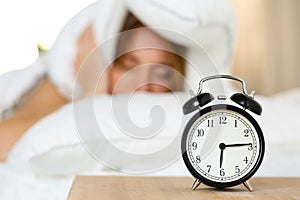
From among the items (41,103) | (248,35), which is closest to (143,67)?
(41,103)

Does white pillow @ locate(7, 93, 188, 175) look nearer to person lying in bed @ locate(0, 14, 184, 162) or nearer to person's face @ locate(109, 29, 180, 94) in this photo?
person lying in bed @ locate(0, 14, 184, 162)

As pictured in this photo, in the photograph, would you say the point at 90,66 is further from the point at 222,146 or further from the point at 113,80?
the point at 222,146

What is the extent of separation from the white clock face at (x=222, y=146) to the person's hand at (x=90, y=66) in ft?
2.61

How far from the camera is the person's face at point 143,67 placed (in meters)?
Answer: 1.62

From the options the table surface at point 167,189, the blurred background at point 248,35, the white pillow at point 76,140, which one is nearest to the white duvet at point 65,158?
the white pillow at point 76,140

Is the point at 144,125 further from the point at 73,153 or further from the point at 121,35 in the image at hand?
the point at 121,35

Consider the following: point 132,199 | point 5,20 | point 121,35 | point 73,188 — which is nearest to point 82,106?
point 73,188

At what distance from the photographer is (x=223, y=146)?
792mm

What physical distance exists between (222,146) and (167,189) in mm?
90

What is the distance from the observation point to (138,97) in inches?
49.8

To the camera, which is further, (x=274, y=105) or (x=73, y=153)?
(x=274, y=105)

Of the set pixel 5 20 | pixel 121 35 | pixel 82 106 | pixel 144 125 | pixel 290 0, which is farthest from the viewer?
pixel 5 20

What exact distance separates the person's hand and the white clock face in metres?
0.80

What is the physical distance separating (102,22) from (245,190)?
1.19 m
